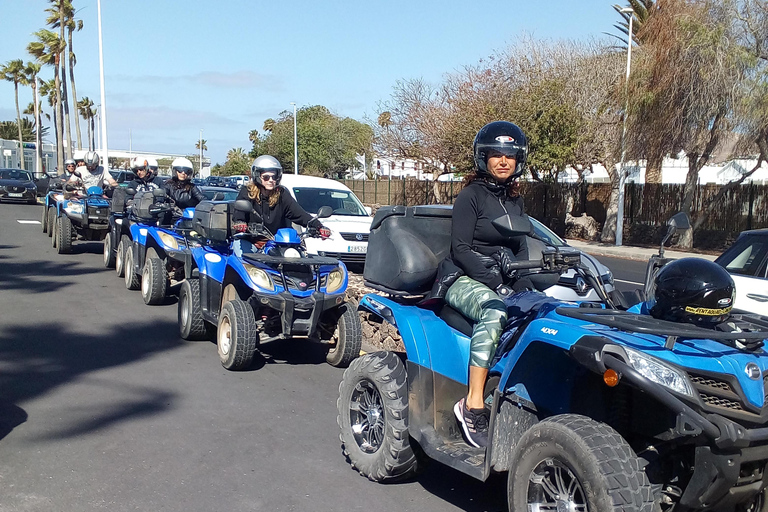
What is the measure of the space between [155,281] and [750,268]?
25.7 ft

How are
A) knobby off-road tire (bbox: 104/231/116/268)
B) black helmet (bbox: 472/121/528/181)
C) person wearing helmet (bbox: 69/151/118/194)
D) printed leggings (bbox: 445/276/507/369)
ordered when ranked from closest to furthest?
1. printed leggings (bbox: 445/276/507/369)
2. black helmet (bbox: 472/121/528/181)
3. knobby off-road tire (bbox: 104/231/116/268)
4. person wearing helmet (bbox: 69/151/118/194)

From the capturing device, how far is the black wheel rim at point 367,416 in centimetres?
487

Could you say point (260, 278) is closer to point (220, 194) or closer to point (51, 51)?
point (220, 194)

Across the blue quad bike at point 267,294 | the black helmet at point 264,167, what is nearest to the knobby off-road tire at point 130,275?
the blue quad bike at point 267,294

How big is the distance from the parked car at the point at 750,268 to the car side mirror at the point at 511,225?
3.41m

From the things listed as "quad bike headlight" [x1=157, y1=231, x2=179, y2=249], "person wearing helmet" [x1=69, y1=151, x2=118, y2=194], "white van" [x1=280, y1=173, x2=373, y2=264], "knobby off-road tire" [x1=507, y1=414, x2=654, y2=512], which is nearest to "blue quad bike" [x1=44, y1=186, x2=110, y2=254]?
"person wearing helmet" [x1=69, y1=151, x2=118, y2=194]

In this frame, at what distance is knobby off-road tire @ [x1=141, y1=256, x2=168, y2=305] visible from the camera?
424 inches

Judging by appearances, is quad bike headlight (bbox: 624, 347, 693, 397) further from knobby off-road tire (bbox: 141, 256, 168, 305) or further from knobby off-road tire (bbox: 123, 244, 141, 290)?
knobby off-road tire (bbox: 123, 244, 141, 290)

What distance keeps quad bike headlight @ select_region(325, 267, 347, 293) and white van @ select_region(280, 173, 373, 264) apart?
487 centimetres

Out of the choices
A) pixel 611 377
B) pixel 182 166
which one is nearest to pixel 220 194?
pixel 182 166

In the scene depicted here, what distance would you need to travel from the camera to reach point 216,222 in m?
8.43

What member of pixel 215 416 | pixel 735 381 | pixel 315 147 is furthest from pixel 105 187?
pixel 315 147

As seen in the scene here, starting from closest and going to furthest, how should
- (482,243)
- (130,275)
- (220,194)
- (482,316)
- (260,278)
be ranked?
(482,316)
(482,243)
(260,278)
(130,275)
(220,194)

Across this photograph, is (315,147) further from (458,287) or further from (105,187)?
(458,287)
